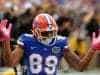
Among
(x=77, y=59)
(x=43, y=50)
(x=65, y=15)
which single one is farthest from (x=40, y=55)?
(x=65, y=15)

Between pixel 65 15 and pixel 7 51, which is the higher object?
pixel 7 51

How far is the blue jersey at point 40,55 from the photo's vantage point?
9.11ft

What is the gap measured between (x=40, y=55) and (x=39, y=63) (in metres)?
0.05

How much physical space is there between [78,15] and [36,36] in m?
3.36

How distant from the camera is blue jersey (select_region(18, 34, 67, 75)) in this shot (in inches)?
109

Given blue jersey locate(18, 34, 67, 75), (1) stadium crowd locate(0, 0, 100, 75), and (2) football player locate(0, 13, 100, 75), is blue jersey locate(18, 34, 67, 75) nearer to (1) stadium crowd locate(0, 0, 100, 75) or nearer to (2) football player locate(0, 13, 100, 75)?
(2) football player locate(0, 13, 100, 75)

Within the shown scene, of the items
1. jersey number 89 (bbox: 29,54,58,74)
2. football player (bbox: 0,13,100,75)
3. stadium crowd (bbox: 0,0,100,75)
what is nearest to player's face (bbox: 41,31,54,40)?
football player (bbox: 0,13,100,75)

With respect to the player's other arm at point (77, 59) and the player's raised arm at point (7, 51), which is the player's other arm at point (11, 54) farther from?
the player's other arm at point (77, 59)

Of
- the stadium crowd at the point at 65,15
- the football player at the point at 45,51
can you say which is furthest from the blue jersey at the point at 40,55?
the stadium crowd at the point at 65,15

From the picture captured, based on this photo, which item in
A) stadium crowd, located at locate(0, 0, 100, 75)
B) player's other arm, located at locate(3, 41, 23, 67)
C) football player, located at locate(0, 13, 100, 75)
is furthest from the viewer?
stadium crowd, located at locate(0, 0, 100, 75)

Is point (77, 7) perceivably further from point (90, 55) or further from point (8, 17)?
point (90, 55)

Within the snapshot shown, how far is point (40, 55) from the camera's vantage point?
2.80 m

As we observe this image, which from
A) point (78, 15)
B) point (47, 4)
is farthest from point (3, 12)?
point (78, 15)

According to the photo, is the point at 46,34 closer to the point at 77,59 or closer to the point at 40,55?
the point at 40,55
